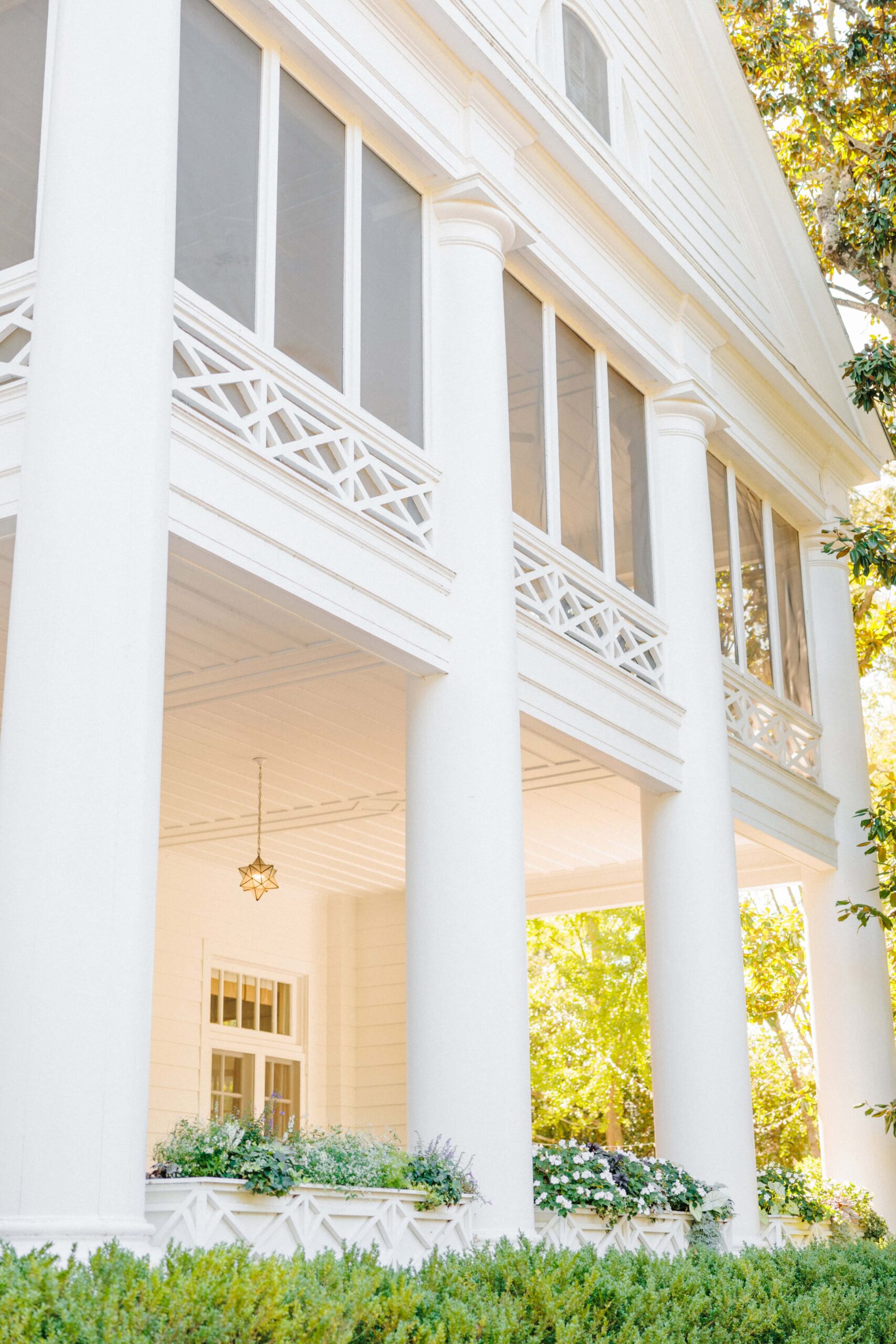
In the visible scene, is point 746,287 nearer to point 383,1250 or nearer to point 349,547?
point 349,547

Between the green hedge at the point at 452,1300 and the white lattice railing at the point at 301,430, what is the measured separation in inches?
158

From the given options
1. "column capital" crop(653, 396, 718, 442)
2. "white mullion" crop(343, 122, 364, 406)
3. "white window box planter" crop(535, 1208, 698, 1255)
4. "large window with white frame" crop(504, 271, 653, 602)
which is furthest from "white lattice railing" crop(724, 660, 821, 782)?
"white mullion" crop(343, 122, 364, 406)

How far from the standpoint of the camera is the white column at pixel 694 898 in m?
10.9

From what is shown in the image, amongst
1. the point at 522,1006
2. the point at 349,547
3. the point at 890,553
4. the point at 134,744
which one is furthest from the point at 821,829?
the point at 134,744

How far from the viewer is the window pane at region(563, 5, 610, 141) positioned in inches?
474

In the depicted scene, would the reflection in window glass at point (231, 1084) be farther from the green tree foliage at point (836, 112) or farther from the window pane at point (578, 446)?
the green tree foliage at point (836, 112)

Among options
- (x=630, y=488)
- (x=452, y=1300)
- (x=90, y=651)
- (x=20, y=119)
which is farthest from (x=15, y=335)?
(x=630, y=488)

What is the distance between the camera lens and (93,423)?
624 centimetres

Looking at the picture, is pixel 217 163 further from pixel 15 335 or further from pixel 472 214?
pixel 472 214

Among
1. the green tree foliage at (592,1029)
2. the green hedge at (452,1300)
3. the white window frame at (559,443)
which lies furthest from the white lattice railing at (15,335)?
the green tree foliage at (592,1029)

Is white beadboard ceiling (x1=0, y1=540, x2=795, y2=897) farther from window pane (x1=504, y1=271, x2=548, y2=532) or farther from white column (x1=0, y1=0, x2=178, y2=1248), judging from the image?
window pane (x1=504, y1=271, x2=548, y2=532)

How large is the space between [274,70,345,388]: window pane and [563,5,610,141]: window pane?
11.7 feet

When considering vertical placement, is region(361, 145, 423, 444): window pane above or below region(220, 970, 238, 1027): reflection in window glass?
above

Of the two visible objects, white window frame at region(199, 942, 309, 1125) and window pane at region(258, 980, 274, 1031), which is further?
window pane at region(258, 980, 274, 1031)
